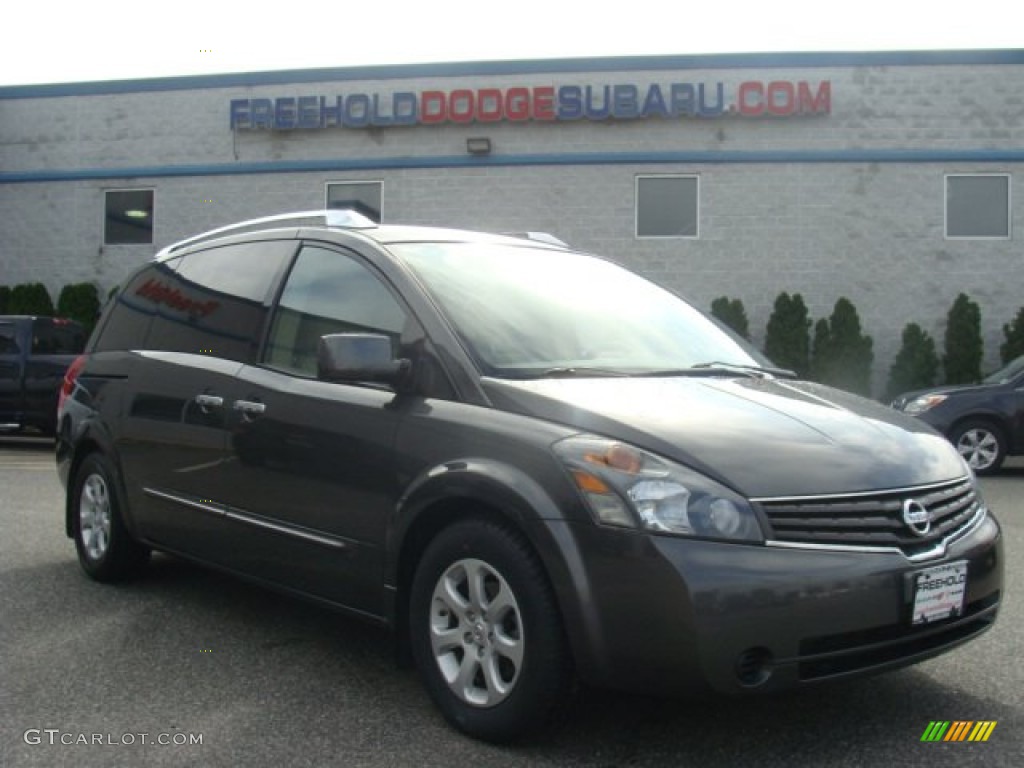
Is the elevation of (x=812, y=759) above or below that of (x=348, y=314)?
below

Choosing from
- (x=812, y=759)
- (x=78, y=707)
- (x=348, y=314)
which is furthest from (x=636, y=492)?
(x=78, y=707)

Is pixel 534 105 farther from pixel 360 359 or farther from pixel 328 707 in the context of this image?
pixel 328 707

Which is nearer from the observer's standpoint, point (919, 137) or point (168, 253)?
point (168, 253)

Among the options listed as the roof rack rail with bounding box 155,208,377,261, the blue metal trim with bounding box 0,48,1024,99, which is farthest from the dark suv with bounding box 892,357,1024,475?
the roof rack rail with bounding box 155,208,377,261

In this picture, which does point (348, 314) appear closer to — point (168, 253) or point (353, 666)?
point (353, 666)

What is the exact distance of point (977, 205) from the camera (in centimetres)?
1708

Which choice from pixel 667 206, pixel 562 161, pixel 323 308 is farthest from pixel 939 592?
pixel 562 161

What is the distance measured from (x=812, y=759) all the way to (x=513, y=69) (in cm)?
1597

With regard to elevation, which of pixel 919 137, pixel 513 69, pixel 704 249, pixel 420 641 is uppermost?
pixel 513 69

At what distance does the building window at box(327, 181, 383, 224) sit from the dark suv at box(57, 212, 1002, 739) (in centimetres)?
1366

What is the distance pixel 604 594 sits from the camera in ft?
9.95

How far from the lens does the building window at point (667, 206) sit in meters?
17.5

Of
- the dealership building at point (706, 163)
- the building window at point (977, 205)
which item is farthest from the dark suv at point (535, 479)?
the building window at point (977, 205)

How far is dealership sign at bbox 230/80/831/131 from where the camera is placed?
1714 centimetres
